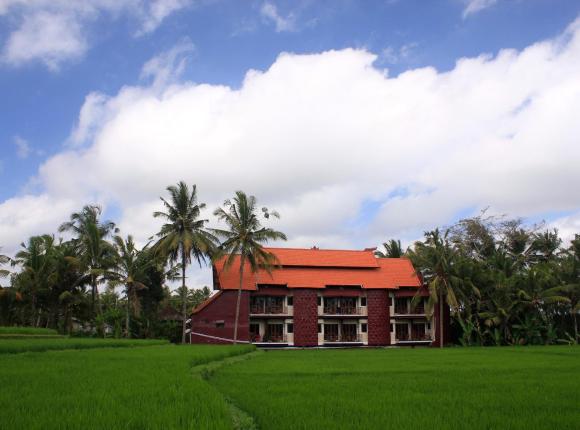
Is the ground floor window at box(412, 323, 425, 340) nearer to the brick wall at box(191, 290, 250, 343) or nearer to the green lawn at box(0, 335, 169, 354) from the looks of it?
the brick wall at box(191, 290, 250, 343)

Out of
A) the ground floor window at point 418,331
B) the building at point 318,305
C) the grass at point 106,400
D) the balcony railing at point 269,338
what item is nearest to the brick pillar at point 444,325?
the building at point 318,305

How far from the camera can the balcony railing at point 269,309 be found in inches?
1652

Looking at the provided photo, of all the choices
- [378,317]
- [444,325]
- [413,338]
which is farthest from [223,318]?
[444,325]

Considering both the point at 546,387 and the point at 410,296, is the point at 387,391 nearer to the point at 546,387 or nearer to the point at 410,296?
the point at 546,387

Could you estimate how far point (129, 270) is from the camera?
39156 millimetres

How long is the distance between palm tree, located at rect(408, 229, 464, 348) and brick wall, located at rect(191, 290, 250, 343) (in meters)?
12.5

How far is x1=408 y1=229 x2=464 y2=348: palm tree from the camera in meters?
40.5

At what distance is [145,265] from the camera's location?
39.8m

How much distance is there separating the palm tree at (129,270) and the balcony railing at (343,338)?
552 inches

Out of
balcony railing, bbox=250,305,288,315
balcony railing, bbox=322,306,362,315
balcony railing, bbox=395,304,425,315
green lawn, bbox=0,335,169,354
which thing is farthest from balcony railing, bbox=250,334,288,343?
green lawn, bbox=0,335,169,354

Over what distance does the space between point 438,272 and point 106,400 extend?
35376 millimetres

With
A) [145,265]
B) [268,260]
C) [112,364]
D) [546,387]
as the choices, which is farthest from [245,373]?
[145,265]

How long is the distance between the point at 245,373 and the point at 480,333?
30171 millimetres

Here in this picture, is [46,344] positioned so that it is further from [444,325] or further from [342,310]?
[444,325]
